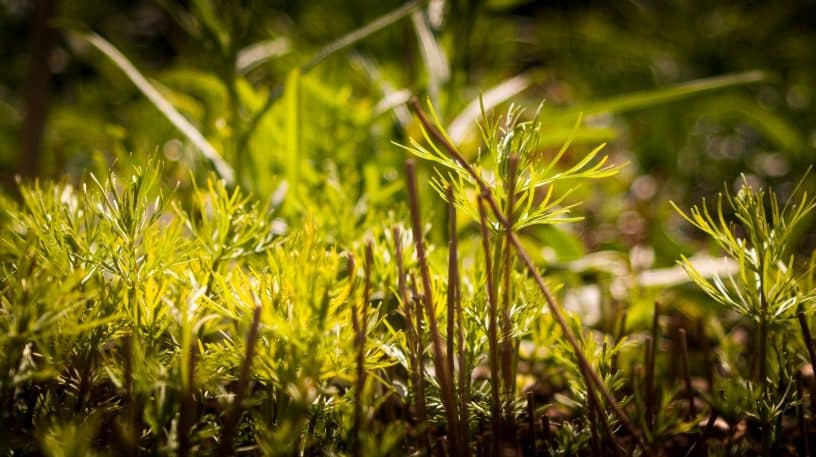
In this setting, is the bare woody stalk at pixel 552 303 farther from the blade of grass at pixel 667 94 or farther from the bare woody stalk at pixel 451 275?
the blade of grass at pixel 667 94

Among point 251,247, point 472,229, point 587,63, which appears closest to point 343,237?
point 251,247

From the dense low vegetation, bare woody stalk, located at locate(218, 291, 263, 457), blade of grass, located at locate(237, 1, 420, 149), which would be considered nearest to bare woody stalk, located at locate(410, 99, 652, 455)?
the dense low vegetation

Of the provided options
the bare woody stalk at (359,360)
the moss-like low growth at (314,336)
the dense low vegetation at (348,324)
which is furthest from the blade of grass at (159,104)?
the bare woody stalk at (359,360)

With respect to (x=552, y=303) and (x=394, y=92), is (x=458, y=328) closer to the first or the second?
(x=552, y=303)

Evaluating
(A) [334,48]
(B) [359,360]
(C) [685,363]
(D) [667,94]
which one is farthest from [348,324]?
(D) [667,94]

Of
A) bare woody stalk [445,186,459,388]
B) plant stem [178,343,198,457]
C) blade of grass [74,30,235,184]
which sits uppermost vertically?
blade of grass [74,30,235,184]

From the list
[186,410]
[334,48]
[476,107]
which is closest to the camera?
[186,410]

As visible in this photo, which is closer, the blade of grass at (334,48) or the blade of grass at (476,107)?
the blade of grass at (334,48)

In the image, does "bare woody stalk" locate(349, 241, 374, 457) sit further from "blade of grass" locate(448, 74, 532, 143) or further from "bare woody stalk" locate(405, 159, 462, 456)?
"blade of grass" locate(448, 74, 532, 143)

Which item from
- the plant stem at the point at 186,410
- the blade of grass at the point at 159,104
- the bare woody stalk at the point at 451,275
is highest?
the blade of grass at the point at 159,104
